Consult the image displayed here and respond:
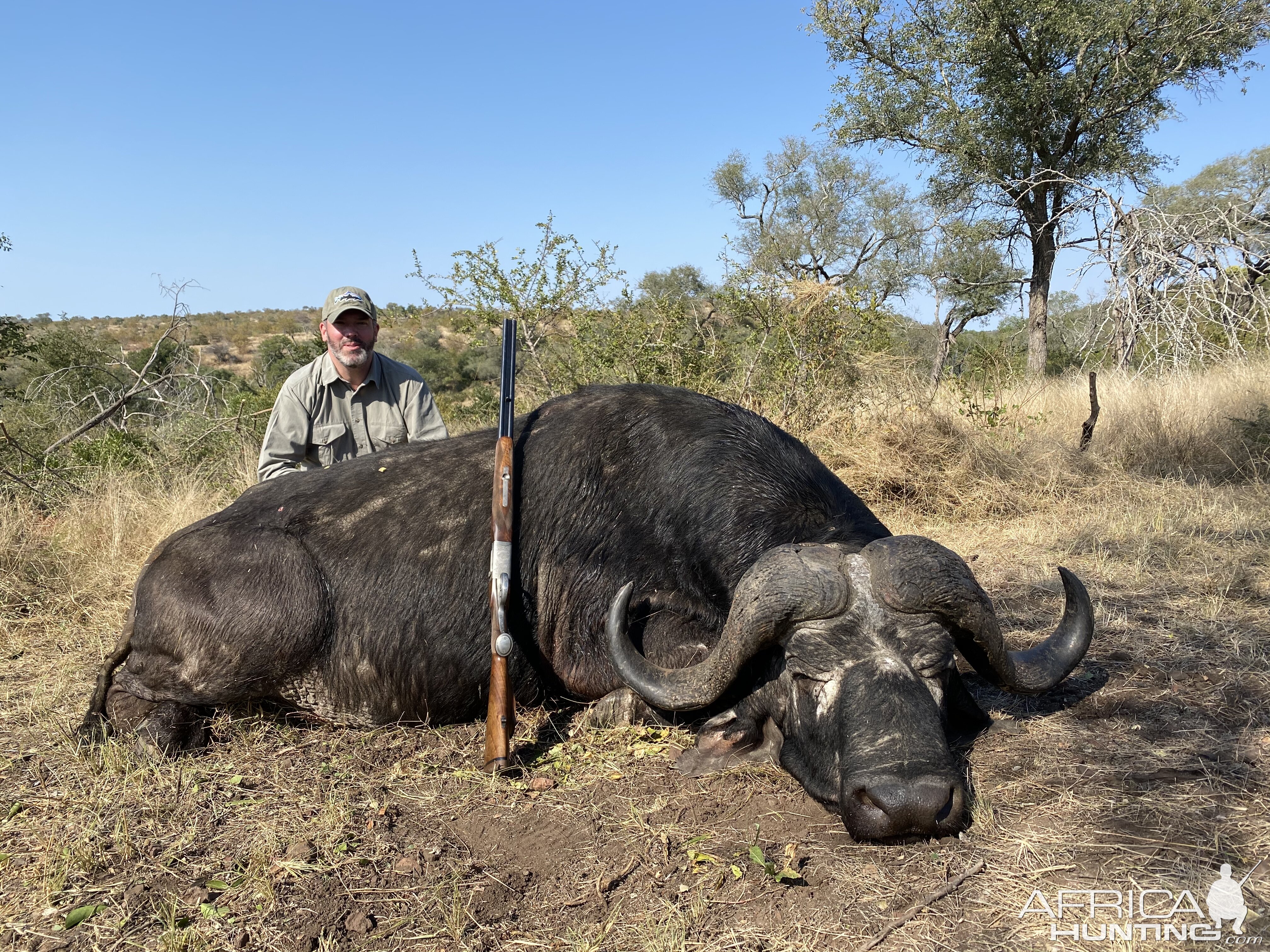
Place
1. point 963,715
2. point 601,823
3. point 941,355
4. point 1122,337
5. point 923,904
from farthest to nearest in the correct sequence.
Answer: point 941,355
point 1122,337
point 963,715
point 601,823
point 923,904

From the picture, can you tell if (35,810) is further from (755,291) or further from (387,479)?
(755,291)

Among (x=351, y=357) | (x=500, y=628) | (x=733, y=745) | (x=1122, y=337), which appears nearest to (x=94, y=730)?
(x=500, y=628)

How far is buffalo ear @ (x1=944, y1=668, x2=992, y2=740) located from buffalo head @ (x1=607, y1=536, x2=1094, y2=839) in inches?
0.4

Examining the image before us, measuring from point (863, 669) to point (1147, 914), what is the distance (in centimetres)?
104

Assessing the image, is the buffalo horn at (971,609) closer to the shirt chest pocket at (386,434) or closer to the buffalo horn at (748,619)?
the buffalo horn at (748,619)

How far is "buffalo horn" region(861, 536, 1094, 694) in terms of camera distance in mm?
2828

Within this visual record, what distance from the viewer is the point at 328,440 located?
5.30m

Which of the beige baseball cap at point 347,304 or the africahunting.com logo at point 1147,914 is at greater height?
the beige baseball cap at point 347,304

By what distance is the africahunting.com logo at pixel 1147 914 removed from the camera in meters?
2.14

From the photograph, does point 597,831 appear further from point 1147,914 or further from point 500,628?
point 1147,914

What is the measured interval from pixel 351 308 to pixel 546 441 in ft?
6.72

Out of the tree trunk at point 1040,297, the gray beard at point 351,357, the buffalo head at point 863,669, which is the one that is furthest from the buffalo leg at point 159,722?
the tree trunk at point 1040,297

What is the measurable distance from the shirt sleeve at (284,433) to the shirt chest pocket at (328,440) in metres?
0.07

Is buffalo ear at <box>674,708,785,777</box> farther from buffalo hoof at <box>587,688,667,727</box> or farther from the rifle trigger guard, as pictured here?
the rifle trigger guard
